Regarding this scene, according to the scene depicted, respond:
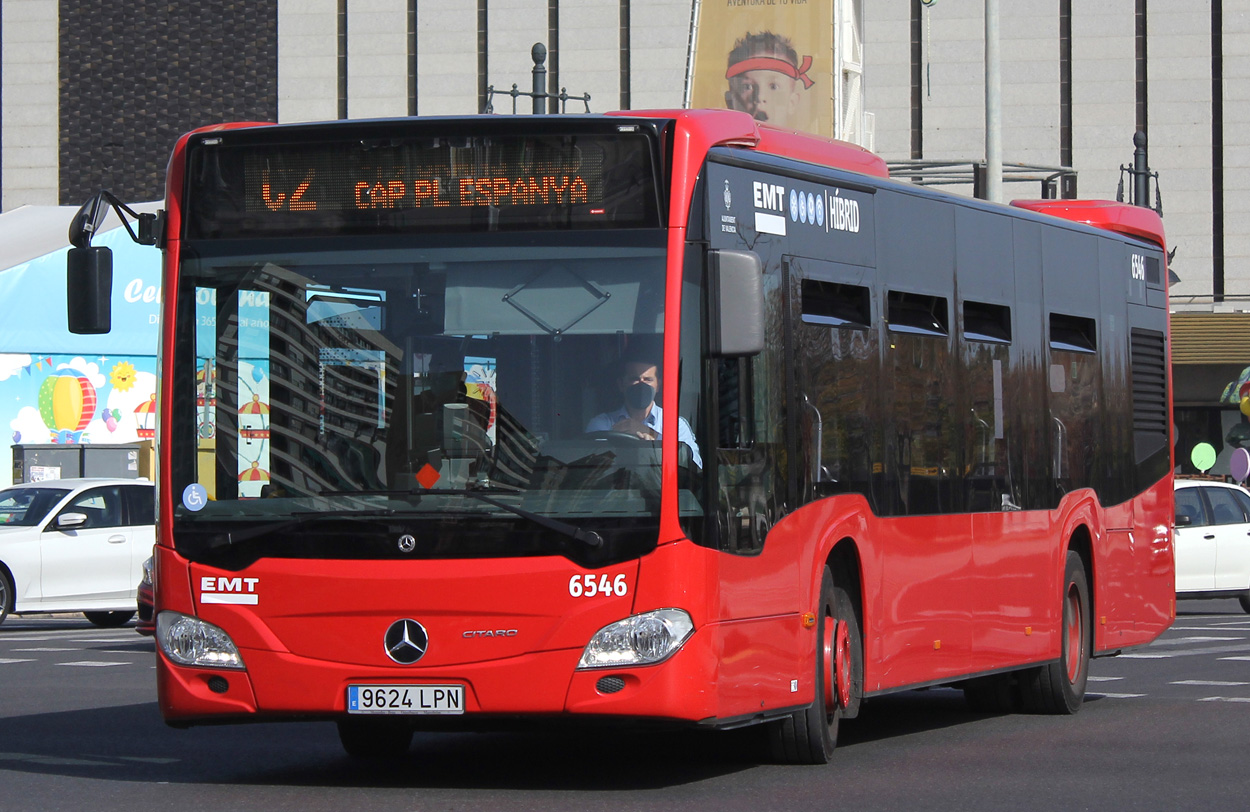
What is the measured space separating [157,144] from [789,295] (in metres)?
50.0

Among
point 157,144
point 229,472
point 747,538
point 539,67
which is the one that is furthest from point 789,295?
point 157,144

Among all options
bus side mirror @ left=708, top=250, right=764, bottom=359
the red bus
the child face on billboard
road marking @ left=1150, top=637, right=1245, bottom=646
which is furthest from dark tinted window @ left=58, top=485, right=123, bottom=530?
bus side mirror @ left=708, top=250, right=764, bottom=359

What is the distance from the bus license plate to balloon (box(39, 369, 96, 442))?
2547cm

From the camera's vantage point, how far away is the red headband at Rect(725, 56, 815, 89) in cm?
3550

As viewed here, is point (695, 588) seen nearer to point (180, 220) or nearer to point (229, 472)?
point (229, 472)

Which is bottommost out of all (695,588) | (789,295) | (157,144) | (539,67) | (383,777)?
(383,777)

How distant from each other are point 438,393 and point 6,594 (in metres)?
15.7

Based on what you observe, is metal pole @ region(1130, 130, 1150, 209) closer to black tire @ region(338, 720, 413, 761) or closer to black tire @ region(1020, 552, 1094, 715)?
black tire @ region(1020, 552, 1094, 715)

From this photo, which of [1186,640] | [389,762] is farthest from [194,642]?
[1186,640]

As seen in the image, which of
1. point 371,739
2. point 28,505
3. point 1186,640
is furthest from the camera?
point 28,505

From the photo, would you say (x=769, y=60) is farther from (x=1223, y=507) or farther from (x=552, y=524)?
(x=552, y=524)

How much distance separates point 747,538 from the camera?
8.71 metres

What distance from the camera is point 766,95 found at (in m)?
36.1

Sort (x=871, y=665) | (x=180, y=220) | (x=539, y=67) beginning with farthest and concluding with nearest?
(x=539, y=67) → (x=871, y=665) → (x=180, y=220)
